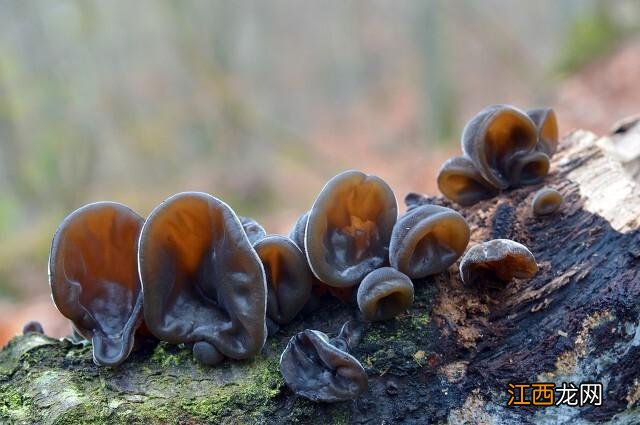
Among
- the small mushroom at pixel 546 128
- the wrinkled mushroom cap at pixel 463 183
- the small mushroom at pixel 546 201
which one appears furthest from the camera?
the small mushroom at pixel 546 128

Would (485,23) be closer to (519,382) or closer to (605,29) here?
(605,29)

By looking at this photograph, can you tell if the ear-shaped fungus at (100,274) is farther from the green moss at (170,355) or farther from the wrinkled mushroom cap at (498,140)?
the wrinkled mushroom cap at (498,140)

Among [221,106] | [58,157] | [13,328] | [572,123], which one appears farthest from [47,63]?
[572,123]

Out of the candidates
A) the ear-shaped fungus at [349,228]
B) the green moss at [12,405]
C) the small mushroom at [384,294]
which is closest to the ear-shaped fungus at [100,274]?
the green moss at [12,405]

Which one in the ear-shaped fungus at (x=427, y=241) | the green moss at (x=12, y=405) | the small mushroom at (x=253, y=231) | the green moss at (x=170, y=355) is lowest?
the green moss at (x=12, y=405)

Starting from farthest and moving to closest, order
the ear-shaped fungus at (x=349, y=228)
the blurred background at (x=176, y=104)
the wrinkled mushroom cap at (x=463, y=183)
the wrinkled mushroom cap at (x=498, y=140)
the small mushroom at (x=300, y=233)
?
1. the blurred background at (x=176, y=104)
2. the wrinkled mushroom cap at (x=463, y=183)
3. the wrinkled mushroom cap at (x=498, y=140)
4. the small mushroom at (x=300, y=233)
5. the ear-shaped fungus at (x=349, y=228)

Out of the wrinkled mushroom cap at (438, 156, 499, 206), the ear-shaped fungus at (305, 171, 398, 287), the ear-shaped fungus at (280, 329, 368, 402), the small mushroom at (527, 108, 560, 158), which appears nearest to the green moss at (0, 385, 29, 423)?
the ear-shaped fungus at (280, 329, 368, 402)

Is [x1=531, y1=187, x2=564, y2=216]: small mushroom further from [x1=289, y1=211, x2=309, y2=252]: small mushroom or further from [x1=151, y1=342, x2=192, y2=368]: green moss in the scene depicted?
[x1=151, y1=342, x2=192, y2=368]: green moss
